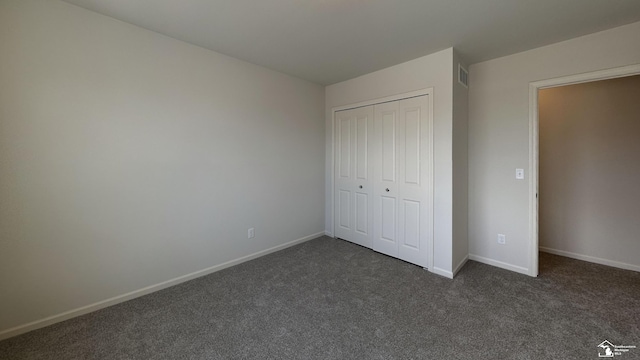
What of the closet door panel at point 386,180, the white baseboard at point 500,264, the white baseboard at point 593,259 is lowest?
the white baseboard at point 500,264

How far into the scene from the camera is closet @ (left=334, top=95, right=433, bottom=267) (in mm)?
2963

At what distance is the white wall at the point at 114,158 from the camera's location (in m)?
1.86

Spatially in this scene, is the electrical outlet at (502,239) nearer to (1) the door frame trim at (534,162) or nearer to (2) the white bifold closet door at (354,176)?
(1) the door frame trim at (534,162)

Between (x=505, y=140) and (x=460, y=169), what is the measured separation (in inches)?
23.0

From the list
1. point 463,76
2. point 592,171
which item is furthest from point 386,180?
point 592,171

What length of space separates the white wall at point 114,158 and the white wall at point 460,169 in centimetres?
220

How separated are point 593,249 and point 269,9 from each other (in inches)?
173

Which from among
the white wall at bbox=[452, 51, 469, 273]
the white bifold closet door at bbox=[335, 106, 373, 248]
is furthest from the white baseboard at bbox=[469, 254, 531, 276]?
the white bifold closet door at bbox=[335, 106, 373, 248]

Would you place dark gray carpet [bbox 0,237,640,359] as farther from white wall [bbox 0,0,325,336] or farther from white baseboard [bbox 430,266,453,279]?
white wall [bbox 0,0,325,336]

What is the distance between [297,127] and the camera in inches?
146

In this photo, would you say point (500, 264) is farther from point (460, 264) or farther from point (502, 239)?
point (460, 264)

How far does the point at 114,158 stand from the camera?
7.29ft

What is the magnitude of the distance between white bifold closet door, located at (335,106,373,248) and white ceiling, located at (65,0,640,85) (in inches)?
38.5

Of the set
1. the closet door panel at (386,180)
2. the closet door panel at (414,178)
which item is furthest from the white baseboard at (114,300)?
the closet door panel at (414,178)
